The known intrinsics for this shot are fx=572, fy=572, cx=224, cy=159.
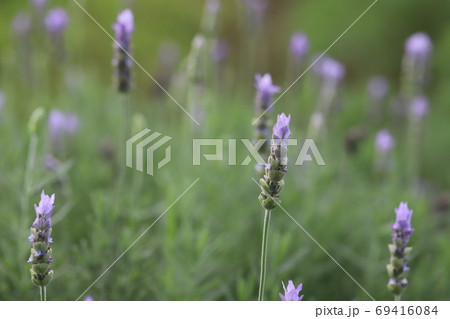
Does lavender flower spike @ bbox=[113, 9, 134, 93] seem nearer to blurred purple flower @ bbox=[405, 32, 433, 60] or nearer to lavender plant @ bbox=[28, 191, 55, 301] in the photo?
lavender plant @ bbox=[28, 191, 55, 301]

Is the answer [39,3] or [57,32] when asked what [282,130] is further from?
[39,3]

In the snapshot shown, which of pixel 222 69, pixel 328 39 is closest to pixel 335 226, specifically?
pixel 222 69

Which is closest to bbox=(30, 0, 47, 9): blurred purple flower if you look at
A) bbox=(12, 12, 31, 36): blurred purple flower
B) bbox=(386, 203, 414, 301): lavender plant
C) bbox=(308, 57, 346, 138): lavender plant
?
bbox=(12, 12, 31, 36): blurred purple flower

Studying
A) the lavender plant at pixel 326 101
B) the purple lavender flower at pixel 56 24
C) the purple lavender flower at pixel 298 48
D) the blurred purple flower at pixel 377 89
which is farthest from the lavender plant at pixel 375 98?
the purple lavender flower at pixel 56 24

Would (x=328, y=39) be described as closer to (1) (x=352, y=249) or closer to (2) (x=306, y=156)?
(2) (x=306, y=156)

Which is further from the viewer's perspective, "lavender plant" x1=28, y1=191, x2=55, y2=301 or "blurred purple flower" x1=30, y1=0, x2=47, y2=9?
"blurred purple flower" x1=30, y1=0, x2=47, y2=9

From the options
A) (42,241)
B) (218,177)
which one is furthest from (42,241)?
(218,177)
